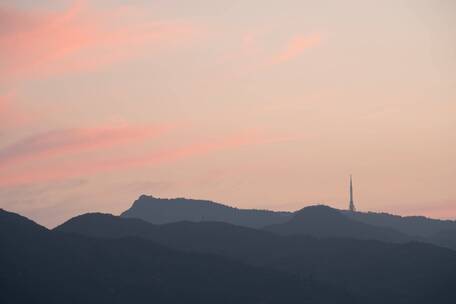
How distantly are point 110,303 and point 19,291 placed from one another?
16246mm

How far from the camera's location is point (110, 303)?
200 m

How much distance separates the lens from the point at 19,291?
197m

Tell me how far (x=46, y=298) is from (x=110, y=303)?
11635 mm

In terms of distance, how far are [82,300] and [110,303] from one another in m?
5.09

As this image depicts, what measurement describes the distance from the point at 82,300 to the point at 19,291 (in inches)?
441

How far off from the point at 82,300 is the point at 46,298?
21.6 ft

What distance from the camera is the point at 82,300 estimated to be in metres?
198

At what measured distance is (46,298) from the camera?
19575cm

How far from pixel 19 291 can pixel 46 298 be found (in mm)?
5248
